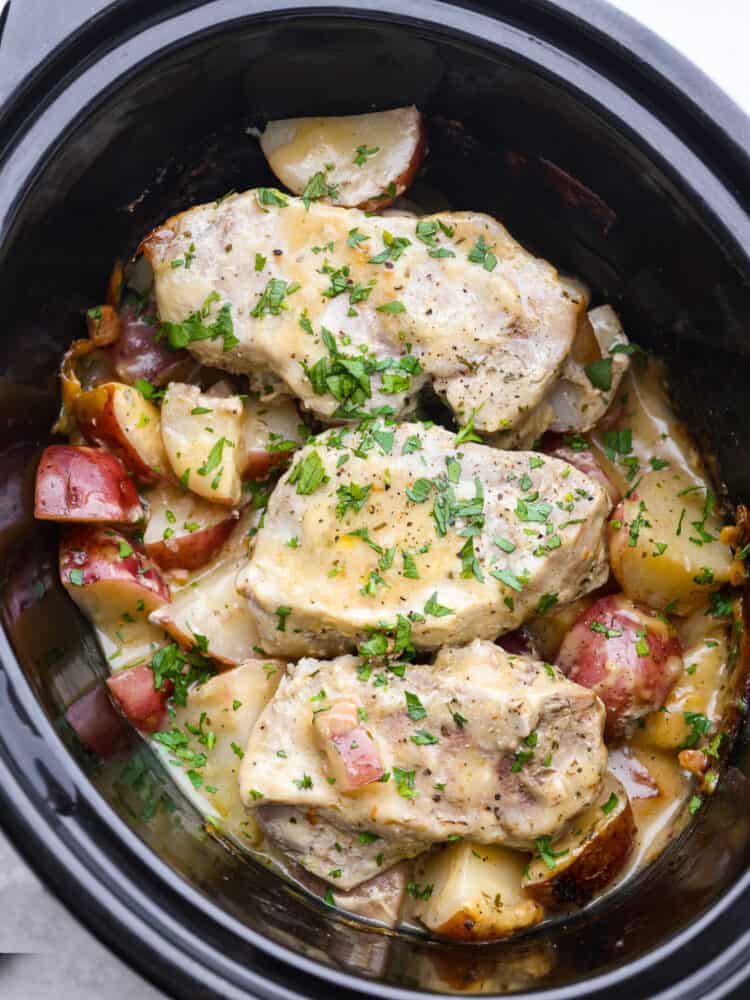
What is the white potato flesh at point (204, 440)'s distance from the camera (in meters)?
2.89

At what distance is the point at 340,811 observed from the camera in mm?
2646

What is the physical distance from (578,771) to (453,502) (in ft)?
2.26

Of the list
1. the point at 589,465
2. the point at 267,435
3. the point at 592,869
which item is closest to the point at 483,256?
the point at 589,465

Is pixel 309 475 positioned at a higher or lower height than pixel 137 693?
higher

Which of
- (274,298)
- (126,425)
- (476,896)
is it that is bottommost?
(476,896)

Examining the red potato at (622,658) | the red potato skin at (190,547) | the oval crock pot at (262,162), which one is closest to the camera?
the oval crock pot at (262,162)

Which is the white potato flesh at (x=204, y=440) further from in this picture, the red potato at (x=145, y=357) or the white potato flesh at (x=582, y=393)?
the white potato flesh at (x=582, y=393)

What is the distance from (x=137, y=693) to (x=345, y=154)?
1.53 metres

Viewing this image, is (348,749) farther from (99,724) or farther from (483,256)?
(483,256)

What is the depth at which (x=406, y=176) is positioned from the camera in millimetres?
3102

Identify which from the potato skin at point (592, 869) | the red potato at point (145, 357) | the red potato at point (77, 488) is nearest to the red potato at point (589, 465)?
the potato skin at point (592, 869)

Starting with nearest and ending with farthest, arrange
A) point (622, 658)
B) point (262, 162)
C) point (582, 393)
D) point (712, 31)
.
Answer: point (622, 658) → point (582, 393) → point (262, 162) → point (712, 31)

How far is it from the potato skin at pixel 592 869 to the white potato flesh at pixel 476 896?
55mm

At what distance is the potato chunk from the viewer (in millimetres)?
2738
